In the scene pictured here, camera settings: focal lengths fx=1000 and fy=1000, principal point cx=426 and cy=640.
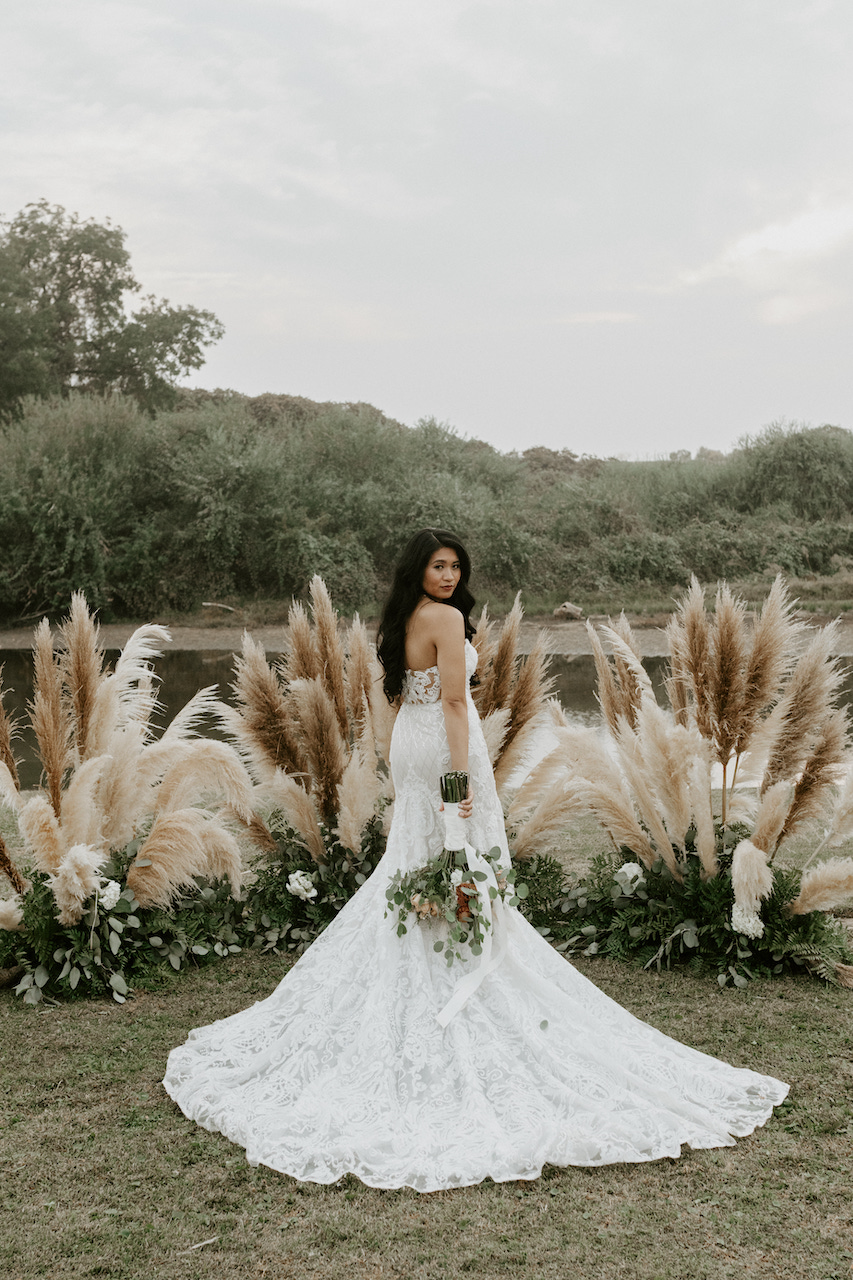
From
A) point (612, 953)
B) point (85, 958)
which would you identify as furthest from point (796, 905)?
point (85, 958)

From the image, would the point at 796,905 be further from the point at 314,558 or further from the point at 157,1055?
the point at 314,558

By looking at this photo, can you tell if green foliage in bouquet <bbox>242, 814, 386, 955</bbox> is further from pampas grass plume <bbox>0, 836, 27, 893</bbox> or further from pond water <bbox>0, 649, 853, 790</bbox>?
pond water <bbox>0, 649, 853, 790</bbox>

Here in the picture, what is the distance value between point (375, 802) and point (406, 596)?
1179mm

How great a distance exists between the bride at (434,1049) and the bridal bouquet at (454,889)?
0.19ft

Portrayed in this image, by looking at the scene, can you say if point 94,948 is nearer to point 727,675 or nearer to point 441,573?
point 441,573

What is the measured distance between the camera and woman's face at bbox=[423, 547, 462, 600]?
144 inches

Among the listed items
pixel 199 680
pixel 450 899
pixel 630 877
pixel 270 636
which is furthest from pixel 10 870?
pixel 270 636

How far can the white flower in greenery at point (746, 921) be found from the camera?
4.00 m

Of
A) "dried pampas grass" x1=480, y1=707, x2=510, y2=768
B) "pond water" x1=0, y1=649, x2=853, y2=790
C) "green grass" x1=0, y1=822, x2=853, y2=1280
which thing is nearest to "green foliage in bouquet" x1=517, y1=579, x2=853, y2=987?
"dried pampas grass" x1=480, y1=707, x2=510, y2=768

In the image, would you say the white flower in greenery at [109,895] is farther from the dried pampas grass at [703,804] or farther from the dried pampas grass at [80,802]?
the dried pampas grass at [703,804]

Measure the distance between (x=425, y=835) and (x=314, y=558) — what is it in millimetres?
19778

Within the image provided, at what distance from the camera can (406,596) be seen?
12.2ft

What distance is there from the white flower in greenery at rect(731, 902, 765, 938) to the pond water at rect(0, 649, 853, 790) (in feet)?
23.4

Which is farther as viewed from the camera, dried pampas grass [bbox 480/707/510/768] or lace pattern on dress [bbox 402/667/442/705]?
dried pampas grass [bbox 480/707/510/768]
